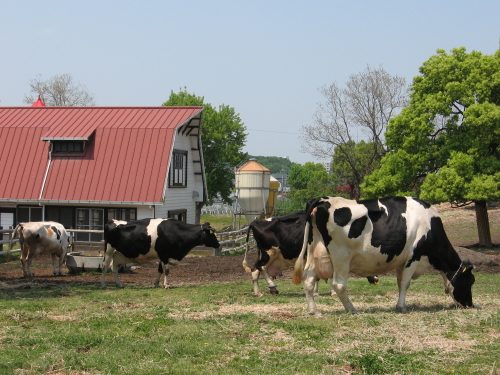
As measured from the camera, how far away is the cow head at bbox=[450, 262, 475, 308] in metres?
14.3

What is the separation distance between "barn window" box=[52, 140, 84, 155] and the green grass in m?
24.4

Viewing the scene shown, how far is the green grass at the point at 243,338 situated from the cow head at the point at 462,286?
0.33 meters

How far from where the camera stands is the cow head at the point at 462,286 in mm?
14322

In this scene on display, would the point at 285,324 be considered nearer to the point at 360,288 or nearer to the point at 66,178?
the point at 360,288

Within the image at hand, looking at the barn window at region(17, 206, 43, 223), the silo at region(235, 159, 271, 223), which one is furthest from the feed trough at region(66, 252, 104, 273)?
the silo at region(235, 159, 271, 223)

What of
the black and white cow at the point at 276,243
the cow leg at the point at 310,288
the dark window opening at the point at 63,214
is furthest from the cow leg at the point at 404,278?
the dark window opening at the point at 63,214

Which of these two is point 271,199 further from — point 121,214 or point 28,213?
point 28,213

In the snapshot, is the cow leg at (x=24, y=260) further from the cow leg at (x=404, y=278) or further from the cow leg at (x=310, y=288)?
the cow leg at (x=404, y=278)

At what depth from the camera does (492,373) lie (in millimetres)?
8773

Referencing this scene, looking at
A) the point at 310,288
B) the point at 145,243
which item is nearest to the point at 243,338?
the point at 310,288

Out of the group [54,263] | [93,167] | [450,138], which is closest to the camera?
[54,263]

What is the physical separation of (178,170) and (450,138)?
14.2m

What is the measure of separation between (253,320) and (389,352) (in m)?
2.83

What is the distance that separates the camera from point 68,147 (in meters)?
39.4
